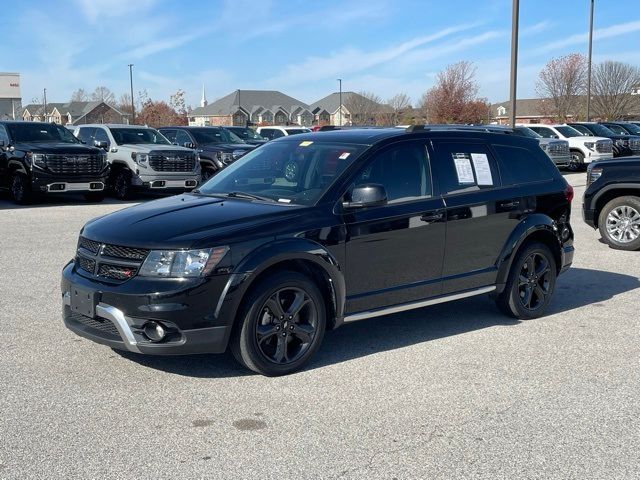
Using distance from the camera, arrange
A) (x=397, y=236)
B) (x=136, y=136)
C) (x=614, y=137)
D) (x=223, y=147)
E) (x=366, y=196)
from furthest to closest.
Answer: (x=614, y=137) < (x=223, y=147) < (x=136, y=136) < (x=397, y=236) < (x=366, y=196)

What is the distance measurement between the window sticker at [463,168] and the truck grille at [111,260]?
9.30 ft

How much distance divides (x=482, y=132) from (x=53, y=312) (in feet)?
14.1

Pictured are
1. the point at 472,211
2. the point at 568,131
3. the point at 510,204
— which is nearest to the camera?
the point at 472,211

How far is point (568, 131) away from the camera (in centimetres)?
2959

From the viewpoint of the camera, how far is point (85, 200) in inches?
730

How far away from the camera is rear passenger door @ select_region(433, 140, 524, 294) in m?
6.23

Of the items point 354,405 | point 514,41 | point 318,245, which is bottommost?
point 354,405

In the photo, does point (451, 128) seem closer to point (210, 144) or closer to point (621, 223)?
point (621, 223)

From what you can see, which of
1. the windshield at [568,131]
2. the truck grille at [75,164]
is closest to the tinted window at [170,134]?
the truck grille at [75,164]

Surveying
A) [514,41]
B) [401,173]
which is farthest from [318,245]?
[514,41]

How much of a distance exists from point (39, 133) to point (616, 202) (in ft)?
42.1

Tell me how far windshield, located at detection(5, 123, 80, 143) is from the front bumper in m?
13.4

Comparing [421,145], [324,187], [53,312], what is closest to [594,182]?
[421,145]

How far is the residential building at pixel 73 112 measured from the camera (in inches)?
4241
